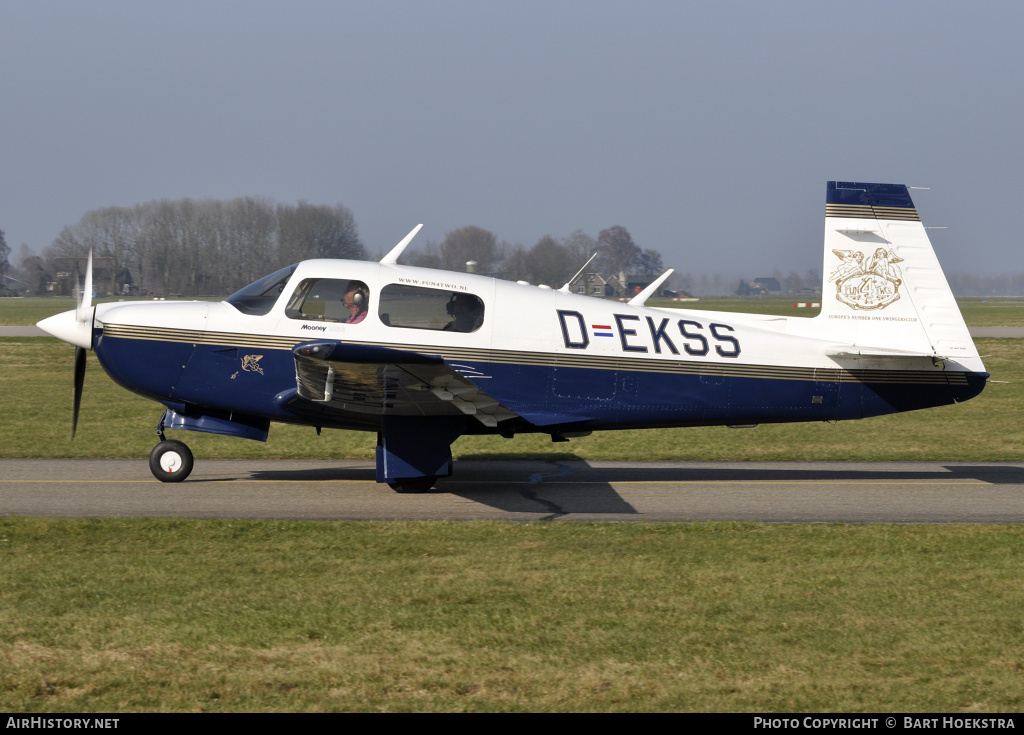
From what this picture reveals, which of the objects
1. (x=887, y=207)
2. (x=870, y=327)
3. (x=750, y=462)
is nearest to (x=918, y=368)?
(x=870, y=327)

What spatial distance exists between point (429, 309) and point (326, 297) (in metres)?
1.02

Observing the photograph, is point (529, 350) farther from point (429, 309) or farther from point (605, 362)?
point (429, 309)

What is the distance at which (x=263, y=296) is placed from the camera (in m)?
9.42

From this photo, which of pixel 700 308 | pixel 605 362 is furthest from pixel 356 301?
pixel 700 308

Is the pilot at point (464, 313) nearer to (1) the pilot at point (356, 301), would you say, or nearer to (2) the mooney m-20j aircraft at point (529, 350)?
(2) the mooney m-20j aircraft at point (529, 350)

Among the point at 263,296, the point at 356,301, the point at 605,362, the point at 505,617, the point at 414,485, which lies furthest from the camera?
the point at 414,485

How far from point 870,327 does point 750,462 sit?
2816mm

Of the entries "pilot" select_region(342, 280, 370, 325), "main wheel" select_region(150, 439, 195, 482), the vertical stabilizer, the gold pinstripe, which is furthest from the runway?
"pilot" select_region(342, 280, 370, 325)

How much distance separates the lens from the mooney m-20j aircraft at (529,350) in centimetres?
930

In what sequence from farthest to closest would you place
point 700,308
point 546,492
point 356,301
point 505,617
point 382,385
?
point 700,308
point 546,492
point 356,301
point 382,385
point 505,617

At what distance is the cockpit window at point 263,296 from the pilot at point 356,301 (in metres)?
0.63

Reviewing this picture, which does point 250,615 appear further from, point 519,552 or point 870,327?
point 870,327

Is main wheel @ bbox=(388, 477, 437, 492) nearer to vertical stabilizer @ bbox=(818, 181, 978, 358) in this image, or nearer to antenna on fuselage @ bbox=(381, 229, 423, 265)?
antenna on fuselage @ bbox=(381, 229, 423, 265)

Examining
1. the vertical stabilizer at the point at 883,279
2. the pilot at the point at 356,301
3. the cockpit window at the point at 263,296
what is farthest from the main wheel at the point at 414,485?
the vertical stabilizer at the point at 883,279
